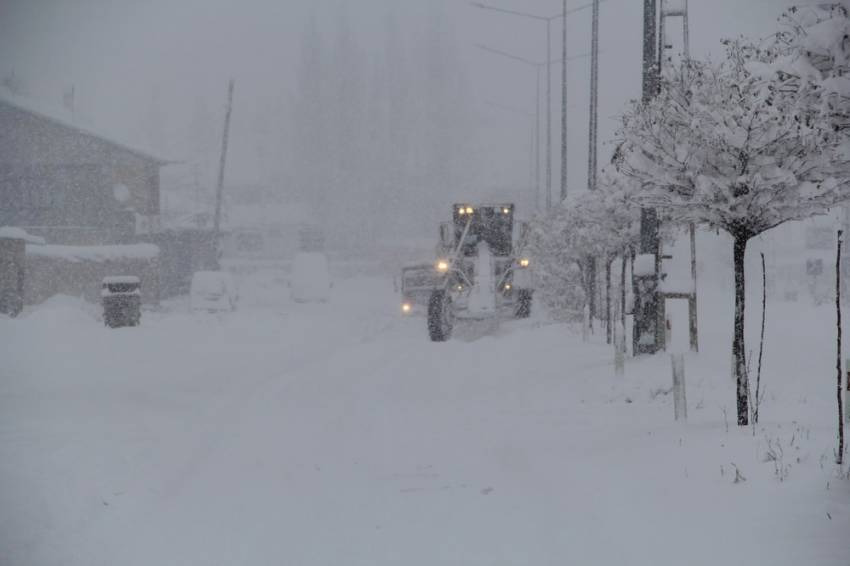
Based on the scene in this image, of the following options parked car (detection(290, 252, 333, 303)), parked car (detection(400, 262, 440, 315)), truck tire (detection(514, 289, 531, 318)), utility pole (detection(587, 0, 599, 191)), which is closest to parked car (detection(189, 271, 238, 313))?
parked car (detection(290, 252, 333, 303))

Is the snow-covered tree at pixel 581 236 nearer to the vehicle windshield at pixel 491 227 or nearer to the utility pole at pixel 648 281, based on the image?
the utility pole at pixel 648 281

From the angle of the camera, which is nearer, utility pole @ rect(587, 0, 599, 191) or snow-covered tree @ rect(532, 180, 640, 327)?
snow-covered tree @ rect(532, 180, 640, 327)

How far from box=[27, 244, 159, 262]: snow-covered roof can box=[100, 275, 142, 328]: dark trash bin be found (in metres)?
8.28

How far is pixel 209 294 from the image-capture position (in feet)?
96.0

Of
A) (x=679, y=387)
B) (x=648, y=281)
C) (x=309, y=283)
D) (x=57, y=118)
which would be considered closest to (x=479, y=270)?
(x=648, y=281)

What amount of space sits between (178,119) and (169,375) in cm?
10932

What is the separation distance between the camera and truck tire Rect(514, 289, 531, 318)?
21875 millimetres

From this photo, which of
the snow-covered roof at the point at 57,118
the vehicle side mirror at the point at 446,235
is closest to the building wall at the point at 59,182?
the snow-covered roof at the point at 57,118

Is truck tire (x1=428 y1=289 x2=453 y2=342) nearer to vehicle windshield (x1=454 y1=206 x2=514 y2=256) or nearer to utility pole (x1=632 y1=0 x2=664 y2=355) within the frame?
vehicle windshield (x1=454 y1=206 x2=514 y2=256)

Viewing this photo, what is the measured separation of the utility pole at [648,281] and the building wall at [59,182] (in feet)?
104

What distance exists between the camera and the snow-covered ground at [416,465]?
5.30m

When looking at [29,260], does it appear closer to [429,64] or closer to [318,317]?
[318,317]

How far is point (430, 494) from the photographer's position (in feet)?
21.4

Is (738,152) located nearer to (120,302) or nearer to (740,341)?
(740,341)
